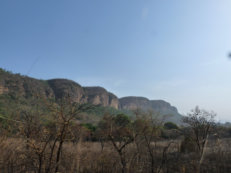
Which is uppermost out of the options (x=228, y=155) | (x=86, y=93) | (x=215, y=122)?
(x=86, y=93)

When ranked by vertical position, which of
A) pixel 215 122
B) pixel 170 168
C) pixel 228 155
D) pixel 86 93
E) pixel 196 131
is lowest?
pixel 170 168

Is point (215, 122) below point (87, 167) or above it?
above

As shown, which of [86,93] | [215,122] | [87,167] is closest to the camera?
[87,167]

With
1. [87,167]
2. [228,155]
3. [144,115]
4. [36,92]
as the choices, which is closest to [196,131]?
[144,115]

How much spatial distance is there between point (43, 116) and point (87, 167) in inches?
218

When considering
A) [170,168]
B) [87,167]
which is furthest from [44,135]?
[170,168]

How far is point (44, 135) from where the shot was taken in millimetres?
2861

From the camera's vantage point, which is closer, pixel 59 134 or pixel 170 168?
pixel 59 134

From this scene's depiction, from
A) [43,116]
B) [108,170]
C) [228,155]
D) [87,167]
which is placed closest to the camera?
[43,116]

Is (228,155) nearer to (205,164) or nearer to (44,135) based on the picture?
(205,164)

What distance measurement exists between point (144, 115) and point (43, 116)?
722 centimetres

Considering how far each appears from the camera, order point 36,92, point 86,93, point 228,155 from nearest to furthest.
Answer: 1. point 36,92
2. point 228,155
3. point 86,93

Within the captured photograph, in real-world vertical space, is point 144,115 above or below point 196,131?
above

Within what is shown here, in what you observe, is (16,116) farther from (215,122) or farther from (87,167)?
(215,122)
